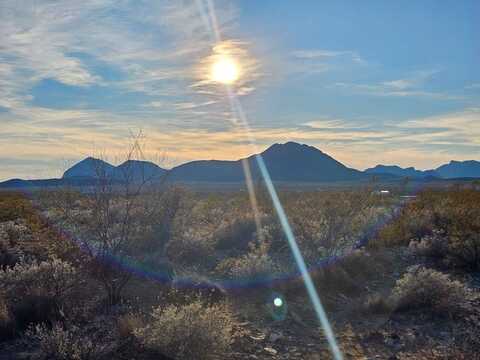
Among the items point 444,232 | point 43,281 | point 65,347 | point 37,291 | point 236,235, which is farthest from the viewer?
point 236,235

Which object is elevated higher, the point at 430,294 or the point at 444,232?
the point at 444,232

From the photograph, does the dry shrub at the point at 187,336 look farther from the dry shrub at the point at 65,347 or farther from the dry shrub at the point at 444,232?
the dry shrub at the point at 444,232

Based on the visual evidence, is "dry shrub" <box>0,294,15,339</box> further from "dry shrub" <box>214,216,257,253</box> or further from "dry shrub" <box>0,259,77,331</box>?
"dry shrub" <box>214,216,257,253</box>

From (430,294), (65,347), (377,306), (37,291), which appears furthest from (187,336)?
(430,294)

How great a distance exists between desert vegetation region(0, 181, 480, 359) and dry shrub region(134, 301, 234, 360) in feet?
0.05

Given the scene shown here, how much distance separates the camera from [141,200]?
17.1 m

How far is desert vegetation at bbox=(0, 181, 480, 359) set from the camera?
294 inches

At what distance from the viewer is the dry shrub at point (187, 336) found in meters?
7.07

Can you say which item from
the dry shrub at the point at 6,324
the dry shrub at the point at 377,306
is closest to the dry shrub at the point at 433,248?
the dry shrub at the point at 377,306

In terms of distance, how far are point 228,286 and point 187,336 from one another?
4.17m

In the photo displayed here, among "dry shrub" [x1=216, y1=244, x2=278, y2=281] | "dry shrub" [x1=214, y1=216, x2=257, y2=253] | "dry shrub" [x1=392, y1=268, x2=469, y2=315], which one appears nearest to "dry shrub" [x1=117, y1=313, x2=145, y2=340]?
"dry shrub" [x1=216, y1=244, x2=278, y2=281]

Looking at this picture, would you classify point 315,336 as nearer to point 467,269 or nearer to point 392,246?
point 467,269

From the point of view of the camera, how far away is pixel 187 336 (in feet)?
23.3

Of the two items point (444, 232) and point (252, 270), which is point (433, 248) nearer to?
point (444, 232)
